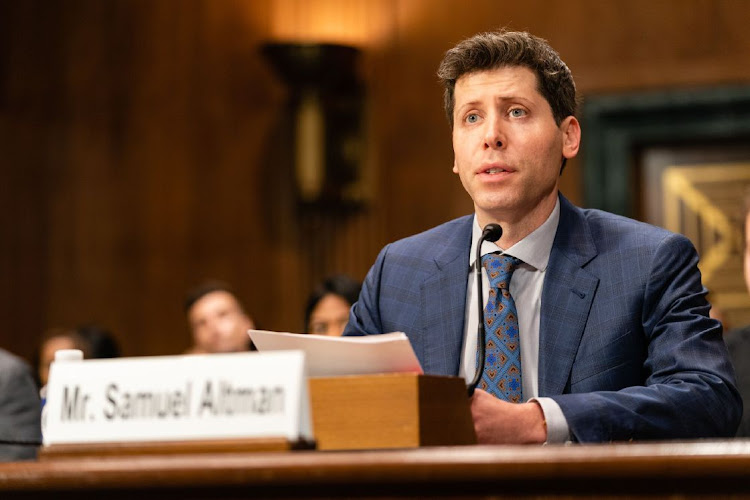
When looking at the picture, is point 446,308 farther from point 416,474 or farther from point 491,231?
point 416,474

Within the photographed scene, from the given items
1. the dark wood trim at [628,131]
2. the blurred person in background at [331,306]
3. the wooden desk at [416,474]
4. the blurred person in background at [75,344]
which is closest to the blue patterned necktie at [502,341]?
the wooden desk at [416,474]

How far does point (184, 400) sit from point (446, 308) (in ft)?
3.51

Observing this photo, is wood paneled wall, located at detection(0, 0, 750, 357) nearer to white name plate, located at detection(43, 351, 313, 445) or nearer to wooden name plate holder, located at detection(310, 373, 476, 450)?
wooden name plate holder, located at detection(310, 373, 476, 450)

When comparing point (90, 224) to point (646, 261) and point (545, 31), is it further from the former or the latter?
point (646, 261)

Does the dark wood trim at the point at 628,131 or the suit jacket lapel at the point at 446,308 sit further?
the dark wood trim at the point at 628,131

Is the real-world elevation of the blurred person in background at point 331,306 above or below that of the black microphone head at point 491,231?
below

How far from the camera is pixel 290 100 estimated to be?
5922mm

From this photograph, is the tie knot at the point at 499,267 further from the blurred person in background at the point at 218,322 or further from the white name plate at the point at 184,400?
the blurred person in background at the point at 218,322

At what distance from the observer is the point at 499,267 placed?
2494 millimetres


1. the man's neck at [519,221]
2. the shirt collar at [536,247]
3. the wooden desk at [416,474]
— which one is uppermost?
the man's neck at [519,221]

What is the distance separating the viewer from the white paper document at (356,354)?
1685mm

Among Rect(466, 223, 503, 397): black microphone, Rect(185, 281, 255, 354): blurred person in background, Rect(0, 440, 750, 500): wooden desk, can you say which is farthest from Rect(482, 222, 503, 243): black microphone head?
Rect(185, 281, 255, 354): blurred person in background

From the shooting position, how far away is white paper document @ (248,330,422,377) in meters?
1.68

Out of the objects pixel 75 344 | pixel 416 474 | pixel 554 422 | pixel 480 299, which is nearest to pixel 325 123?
pixel 75 344
